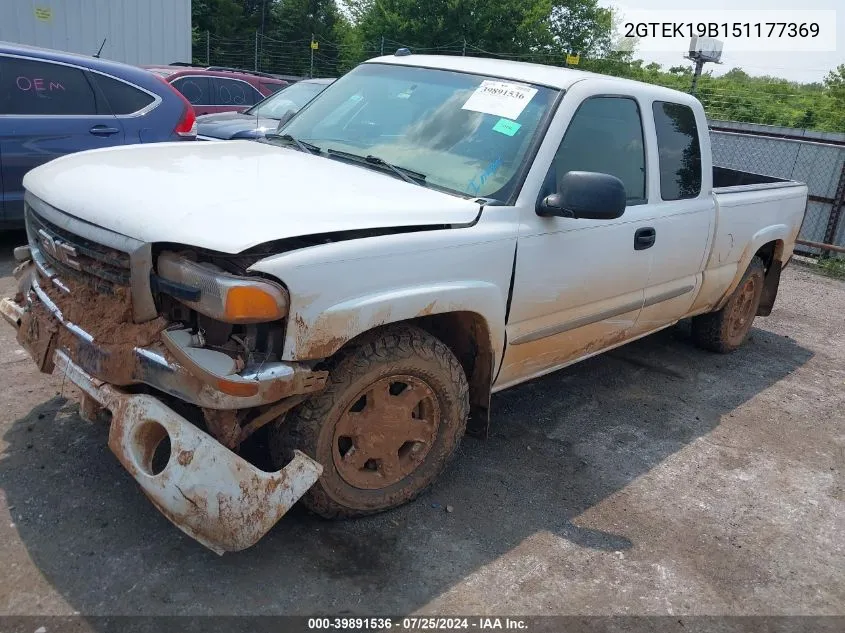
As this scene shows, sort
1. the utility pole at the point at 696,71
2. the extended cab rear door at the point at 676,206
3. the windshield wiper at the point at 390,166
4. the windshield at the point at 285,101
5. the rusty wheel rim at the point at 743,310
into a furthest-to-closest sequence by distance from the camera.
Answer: the utility pole at the point at 696,71, the windshield at the point at 285,101, the rusty wheel rim at the point at 743,310, the extended cab rear door at the point at 676,206, the windshield wiper at the point at 390,166

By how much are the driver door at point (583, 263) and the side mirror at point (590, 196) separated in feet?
0.57

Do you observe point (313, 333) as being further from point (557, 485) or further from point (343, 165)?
point (557, 485)

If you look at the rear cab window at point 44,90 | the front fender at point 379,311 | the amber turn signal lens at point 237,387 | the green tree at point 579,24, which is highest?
the green tree at point 579,24

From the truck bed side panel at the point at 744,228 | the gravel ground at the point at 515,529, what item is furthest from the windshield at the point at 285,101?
the truck bed side panel at the point at 744,228

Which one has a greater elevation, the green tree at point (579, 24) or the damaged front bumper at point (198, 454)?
the green tree at point (579, 24)

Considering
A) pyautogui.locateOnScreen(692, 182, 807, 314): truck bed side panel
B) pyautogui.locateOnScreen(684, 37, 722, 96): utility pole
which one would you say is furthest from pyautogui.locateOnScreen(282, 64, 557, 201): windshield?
pyautogui.locateOnScreen(684, 37, 722, 96): utility pole

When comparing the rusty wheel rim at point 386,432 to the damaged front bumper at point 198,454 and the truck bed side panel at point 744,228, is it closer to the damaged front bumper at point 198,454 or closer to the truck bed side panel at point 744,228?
the damaged front bumper at point 198,454

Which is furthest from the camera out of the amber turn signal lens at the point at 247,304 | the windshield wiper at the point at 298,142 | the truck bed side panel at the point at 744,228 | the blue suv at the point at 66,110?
the blue suv at the point at 66,110

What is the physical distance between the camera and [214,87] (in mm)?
11719

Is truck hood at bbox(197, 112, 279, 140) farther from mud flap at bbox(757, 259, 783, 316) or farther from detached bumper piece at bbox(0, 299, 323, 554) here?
detached bumper piece at bbox(0, 299, 323, 554)

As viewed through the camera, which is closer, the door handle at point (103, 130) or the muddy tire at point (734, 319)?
the muddy tire at point (734, 319)

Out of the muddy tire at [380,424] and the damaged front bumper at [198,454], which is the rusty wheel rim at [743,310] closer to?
the muddy tire at [380,424]

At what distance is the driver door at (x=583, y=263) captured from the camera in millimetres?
3486

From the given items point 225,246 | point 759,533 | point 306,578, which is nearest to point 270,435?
point 306,578
